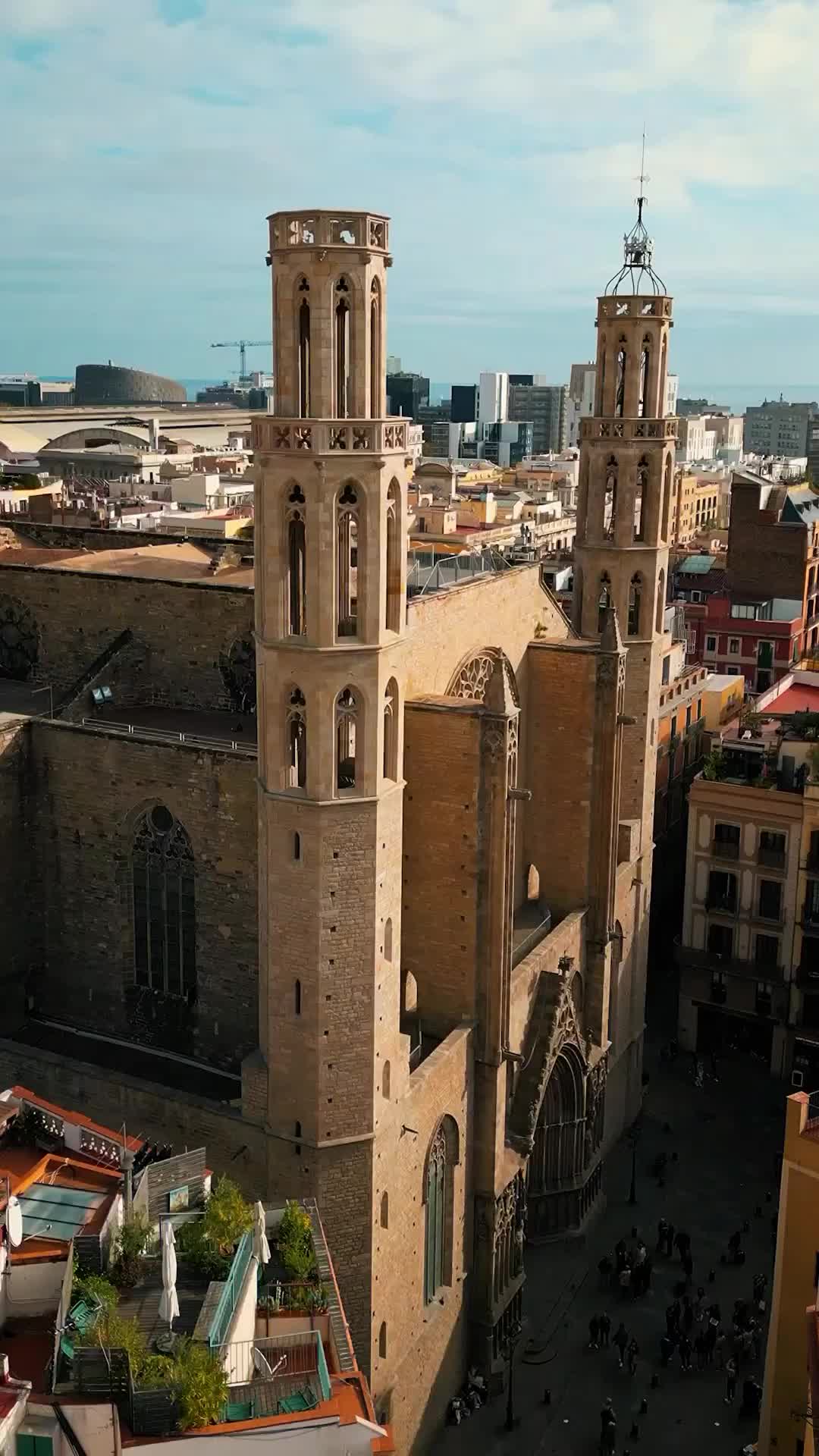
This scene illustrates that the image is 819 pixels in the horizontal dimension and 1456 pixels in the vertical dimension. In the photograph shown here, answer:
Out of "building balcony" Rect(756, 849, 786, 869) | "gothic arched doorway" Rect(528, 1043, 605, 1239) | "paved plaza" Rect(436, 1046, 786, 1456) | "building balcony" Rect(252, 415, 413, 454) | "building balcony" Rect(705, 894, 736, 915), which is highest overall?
"building balcony" Rect(252, 415, 413, 454)

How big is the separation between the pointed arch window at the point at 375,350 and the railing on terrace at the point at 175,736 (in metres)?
7.62

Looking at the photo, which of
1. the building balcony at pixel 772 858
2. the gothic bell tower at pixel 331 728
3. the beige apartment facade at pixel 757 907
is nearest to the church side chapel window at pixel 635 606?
the beige apartment facade at pixel 757 907

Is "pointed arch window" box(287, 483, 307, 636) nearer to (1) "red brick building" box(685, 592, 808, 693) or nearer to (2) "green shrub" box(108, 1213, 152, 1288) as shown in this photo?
(2) "green shrub" box(108, 1213, 152, 1288)

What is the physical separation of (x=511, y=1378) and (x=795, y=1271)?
9.63 m

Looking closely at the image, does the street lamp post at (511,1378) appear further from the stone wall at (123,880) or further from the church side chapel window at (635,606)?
the church side chapel window at (635,606)

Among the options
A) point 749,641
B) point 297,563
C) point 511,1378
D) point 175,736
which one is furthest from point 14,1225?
point 749,641

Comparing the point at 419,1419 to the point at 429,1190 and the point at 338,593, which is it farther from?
the point at 338,593

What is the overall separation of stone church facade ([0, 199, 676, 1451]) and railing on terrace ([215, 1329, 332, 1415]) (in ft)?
26.4

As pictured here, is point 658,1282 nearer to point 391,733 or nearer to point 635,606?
point 635,606

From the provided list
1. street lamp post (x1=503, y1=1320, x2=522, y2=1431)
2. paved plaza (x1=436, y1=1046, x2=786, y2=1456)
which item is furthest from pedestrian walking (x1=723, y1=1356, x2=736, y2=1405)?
street lamp post (x1=503, y1=1320, x2=522, y2=1431)

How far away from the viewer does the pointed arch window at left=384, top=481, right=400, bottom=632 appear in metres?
24.5

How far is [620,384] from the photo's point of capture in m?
38.7

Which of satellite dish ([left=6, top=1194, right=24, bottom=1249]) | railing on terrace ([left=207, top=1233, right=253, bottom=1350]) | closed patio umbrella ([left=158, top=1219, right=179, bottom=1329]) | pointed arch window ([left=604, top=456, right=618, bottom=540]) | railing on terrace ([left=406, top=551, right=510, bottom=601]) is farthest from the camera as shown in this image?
pointed arch window ([left=604, top=456, right=618, bottom=540])

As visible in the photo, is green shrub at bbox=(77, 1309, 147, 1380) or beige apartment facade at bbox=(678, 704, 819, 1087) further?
beige apartment facade at bbox=(678, 704, 819, 1087)
